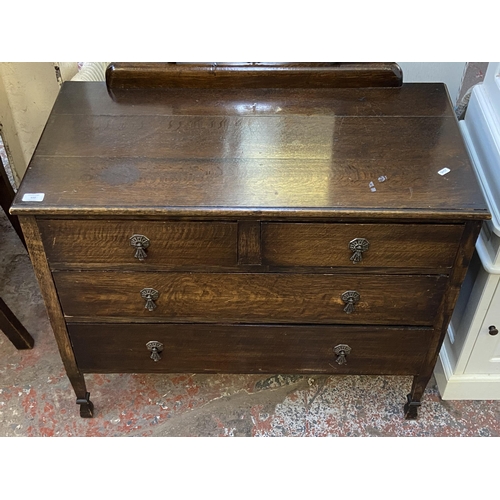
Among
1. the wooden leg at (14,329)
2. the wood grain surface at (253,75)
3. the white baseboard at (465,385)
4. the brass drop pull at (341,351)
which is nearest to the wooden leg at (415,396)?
the white baseboard at (465,385)

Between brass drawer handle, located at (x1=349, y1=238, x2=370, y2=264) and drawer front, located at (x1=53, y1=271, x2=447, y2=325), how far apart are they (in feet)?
0.27

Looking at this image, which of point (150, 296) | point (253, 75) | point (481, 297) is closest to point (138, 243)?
point (150, 296)

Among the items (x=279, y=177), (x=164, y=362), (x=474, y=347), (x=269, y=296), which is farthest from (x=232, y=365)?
(x=474, y=347)

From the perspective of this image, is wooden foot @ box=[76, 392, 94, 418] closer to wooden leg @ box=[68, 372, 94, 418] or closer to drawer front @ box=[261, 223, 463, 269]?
wooden leg @ box=[68, 372, 94, 418]

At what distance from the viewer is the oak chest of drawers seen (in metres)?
1.30

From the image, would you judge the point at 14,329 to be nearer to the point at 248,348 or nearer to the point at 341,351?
the point at 248,348

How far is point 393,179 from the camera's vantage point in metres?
1.33

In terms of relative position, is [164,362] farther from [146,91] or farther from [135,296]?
[146,91]

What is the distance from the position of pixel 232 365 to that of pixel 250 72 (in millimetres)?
796

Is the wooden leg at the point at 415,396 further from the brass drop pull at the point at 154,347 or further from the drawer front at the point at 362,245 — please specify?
the brass drop pull at the point at 154,347

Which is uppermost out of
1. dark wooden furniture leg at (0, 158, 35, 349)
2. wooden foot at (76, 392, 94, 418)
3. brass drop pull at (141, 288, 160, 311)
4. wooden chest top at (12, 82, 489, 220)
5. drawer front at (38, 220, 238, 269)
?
wooden chest top at (12, 82, 489, 220)

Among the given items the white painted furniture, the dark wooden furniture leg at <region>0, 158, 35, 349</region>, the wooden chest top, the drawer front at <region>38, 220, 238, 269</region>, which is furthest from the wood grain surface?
the dark wooden furniture leg at <region>0, 158, 35, 349</region>

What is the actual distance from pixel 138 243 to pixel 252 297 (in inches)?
12.5

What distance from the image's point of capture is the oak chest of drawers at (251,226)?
4.26 feet
